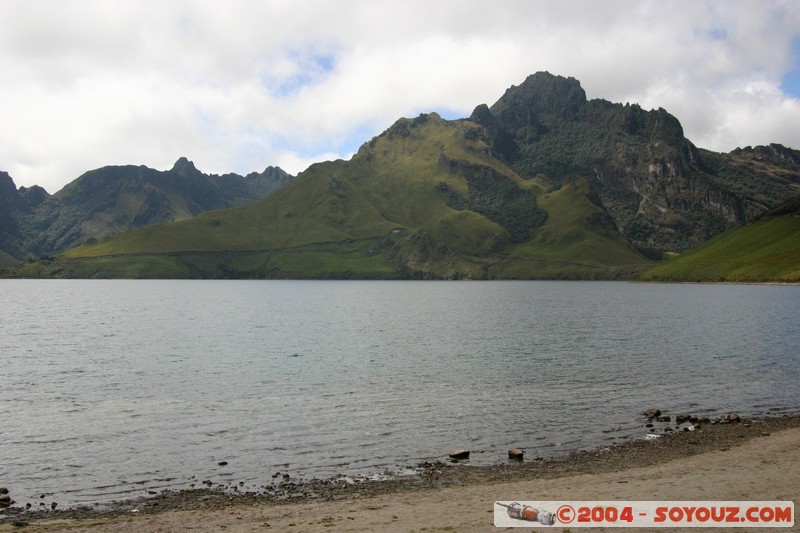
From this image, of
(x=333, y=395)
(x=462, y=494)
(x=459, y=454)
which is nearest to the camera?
(x=462, y=494)

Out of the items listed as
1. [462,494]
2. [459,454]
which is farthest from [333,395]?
[462,494]

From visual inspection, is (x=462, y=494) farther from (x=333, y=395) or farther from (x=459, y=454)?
(x=333, y=395)

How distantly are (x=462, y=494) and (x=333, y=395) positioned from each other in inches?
1269

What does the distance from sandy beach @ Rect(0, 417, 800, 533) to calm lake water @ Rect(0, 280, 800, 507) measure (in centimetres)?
319

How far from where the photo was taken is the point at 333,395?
64438mm

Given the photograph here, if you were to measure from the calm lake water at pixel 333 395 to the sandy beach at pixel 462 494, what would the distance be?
3191 millimetres

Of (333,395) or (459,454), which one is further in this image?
(333,395)

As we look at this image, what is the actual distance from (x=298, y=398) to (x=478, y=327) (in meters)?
83.0

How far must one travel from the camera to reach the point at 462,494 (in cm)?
3391

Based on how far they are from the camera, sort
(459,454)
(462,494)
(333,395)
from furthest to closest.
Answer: (333,395) → (459,454) → (462,494)

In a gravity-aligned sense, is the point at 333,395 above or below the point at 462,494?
above

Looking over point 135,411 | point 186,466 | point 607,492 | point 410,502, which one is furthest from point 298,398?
point 607,492

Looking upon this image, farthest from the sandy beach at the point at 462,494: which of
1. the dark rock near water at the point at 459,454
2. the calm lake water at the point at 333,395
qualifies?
the calm lake water at the point at 333,395

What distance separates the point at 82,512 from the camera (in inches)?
1303
